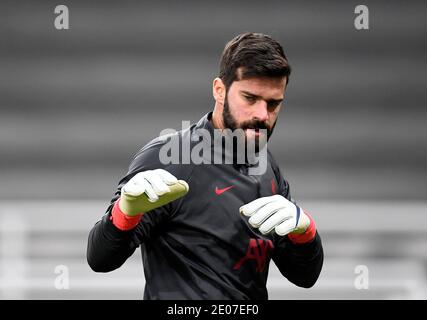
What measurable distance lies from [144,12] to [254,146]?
265cm

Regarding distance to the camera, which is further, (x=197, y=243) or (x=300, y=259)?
(x=300, y=259)

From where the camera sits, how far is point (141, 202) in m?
1.25

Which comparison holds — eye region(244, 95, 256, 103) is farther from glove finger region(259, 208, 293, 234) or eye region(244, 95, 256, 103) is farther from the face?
glove finger region(259, 208, 293, 234)

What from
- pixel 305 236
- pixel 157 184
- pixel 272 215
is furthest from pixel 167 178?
pixel 305 236

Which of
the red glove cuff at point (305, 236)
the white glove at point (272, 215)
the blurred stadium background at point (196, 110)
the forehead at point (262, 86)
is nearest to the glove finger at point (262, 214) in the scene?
the white glove at point (272, 215)

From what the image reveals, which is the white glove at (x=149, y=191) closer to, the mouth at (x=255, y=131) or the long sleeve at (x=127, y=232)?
the long sleeve at (x=127, y=232)

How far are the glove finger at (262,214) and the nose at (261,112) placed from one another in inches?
7.1

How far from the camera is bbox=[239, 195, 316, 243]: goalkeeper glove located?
1.33m

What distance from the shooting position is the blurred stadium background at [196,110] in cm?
354

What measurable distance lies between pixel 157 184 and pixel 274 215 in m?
0.25

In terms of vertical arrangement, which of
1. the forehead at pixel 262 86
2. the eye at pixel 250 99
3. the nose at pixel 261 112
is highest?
the forehead at pixel 262 86

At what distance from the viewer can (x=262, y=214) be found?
1.33 m

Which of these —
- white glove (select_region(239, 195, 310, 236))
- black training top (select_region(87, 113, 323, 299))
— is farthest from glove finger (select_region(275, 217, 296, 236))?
black training top (select_region(87, 113, 323, 299))

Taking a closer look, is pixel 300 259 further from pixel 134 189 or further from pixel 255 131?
pixel 134 189
